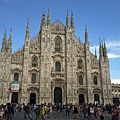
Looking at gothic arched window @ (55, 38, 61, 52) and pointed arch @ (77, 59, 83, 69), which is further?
pointed arch @ (77, 59, 83, 69)

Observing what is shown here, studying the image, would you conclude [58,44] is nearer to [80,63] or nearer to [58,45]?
[58,45]

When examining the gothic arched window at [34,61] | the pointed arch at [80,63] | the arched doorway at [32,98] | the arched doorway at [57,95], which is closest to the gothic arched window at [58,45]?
the gothic arched window at [34,61]

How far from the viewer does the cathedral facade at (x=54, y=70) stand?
3591 cm

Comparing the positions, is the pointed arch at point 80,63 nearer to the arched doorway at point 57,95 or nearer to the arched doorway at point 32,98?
the arched doorway at point 57,95

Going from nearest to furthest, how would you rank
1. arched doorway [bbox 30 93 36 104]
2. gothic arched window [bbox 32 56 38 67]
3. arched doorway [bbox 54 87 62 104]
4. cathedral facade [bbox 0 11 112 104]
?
cathedral facade [bbox 0 11 112 104]
arched doorway [bbox 30 93 36 104]
arched doorway [bbox 54 87 62 104]
gothic arched window [bbox 32 56 38 67]

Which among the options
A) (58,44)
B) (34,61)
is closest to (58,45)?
(58,44)

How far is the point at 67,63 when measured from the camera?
39344 mm

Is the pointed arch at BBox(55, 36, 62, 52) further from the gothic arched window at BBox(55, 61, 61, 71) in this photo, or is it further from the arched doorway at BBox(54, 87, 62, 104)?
the arched doorway at BBox(54, 87, 62, 104)

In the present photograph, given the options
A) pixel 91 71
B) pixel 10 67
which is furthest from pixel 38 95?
pixel 91 71

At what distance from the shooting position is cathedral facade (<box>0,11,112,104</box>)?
3591 cm

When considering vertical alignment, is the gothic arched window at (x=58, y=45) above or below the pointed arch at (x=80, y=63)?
above

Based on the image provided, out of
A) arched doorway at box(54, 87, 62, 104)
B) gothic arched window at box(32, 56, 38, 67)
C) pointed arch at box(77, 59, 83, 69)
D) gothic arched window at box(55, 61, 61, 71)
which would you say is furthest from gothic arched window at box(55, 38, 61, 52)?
arched doorway at box(54, 87, 62, 104)

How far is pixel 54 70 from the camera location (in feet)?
128

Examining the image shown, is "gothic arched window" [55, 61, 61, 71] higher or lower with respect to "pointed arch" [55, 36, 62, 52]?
lower
